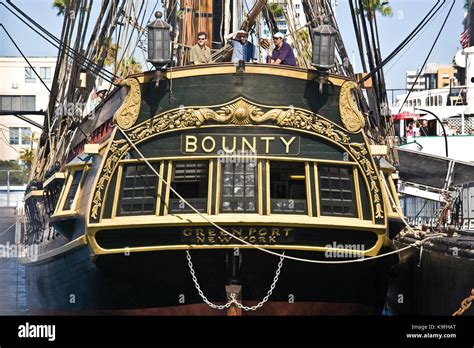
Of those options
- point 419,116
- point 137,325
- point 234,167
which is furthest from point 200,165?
point 419,116

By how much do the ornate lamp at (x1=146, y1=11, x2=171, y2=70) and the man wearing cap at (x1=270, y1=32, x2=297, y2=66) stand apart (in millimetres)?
1830

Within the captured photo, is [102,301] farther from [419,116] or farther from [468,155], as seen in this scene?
[419,116]

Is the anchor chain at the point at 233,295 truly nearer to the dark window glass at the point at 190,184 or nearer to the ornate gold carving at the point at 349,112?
the dark window glass at the point at 190,184

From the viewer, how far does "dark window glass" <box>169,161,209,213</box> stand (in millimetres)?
→ 14219

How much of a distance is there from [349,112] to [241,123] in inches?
59.3

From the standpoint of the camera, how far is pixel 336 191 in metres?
14.6

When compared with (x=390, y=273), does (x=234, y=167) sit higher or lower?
higher

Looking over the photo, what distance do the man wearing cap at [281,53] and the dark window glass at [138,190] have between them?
239 centimetres

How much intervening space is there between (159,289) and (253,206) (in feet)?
5.56

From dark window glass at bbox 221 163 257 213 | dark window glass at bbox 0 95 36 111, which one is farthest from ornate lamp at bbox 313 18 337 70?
dark window glass at bbox 0 95 36 111

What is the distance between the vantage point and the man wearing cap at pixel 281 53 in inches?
599

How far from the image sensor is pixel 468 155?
32.7 meters

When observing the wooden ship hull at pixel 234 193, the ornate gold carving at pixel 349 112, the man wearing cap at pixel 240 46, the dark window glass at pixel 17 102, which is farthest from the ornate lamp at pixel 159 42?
the dark window glass at pixel 17 102

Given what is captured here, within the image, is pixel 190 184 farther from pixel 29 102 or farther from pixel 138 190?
pixel 29 102
